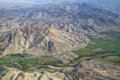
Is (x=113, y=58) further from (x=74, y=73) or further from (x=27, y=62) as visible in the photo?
(x=27, y=62)

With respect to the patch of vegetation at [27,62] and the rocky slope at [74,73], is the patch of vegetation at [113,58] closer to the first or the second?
the rocky slope at [74,73]

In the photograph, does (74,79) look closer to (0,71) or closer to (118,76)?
(118,76)

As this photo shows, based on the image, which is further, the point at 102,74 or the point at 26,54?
the point at 26,54

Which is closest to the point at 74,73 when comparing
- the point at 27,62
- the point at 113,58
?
the point at 113,58

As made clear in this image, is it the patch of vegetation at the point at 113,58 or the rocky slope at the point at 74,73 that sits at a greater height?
the rocky slope at the point at 74,73

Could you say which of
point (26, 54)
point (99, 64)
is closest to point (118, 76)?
point (99, 64)

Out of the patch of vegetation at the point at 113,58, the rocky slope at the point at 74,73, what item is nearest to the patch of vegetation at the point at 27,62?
the rocky slope at the point at 74,73

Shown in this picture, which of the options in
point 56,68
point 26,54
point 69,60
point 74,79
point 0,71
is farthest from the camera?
point 26,54
